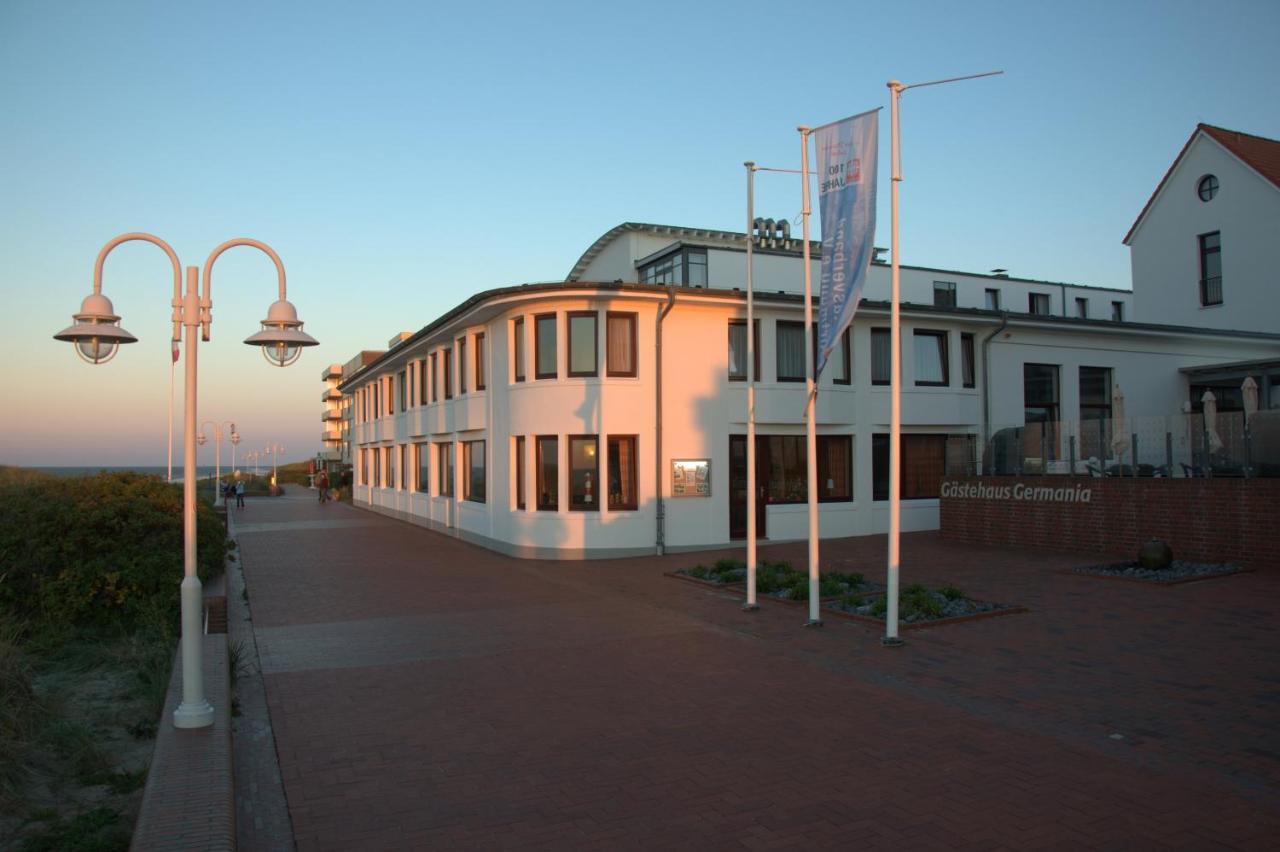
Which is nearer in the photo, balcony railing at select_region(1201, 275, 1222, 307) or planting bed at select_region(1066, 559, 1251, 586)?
planting bed at select_region(1066, 559, 1251, 586)

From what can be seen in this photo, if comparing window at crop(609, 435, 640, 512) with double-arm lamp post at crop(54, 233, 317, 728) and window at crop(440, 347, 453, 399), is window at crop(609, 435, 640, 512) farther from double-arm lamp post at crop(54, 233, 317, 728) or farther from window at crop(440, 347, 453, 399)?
double-arm lamp post at crop(54, 233, 317, 728)

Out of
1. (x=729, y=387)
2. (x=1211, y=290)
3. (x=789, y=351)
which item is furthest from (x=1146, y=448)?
(x=1211, y=290)

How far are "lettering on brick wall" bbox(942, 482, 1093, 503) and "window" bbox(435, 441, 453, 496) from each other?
13.4m

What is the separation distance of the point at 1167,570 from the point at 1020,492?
477cm

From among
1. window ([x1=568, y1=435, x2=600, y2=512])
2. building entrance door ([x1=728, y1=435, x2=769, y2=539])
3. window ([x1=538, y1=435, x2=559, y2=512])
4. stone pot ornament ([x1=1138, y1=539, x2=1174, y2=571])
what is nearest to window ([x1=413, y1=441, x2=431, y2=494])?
window ([x1=538, y1=435, x2=559, y2=512])

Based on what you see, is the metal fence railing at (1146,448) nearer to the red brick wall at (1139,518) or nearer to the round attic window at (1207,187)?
the red brick wall at (1139,518)

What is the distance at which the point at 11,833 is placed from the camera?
5.46 meters

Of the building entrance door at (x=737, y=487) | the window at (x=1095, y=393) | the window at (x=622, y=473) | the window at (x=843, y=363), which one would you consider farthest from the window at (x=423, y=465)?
the window at (x=1095, y=393)

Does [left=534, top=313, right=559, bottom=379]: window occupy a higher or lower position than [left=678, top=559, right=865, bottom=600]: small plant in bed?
higher

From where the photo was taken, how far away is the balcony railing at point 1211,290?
3161cm

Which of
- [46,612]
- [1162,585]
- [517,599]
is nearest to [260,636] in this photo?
[46,612]

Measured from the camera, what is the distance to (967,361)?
23312 mm

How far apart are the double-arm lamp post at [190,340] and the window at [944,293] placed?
27.0 meters

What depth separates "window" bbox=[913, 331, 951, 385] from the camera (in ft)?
73.9
